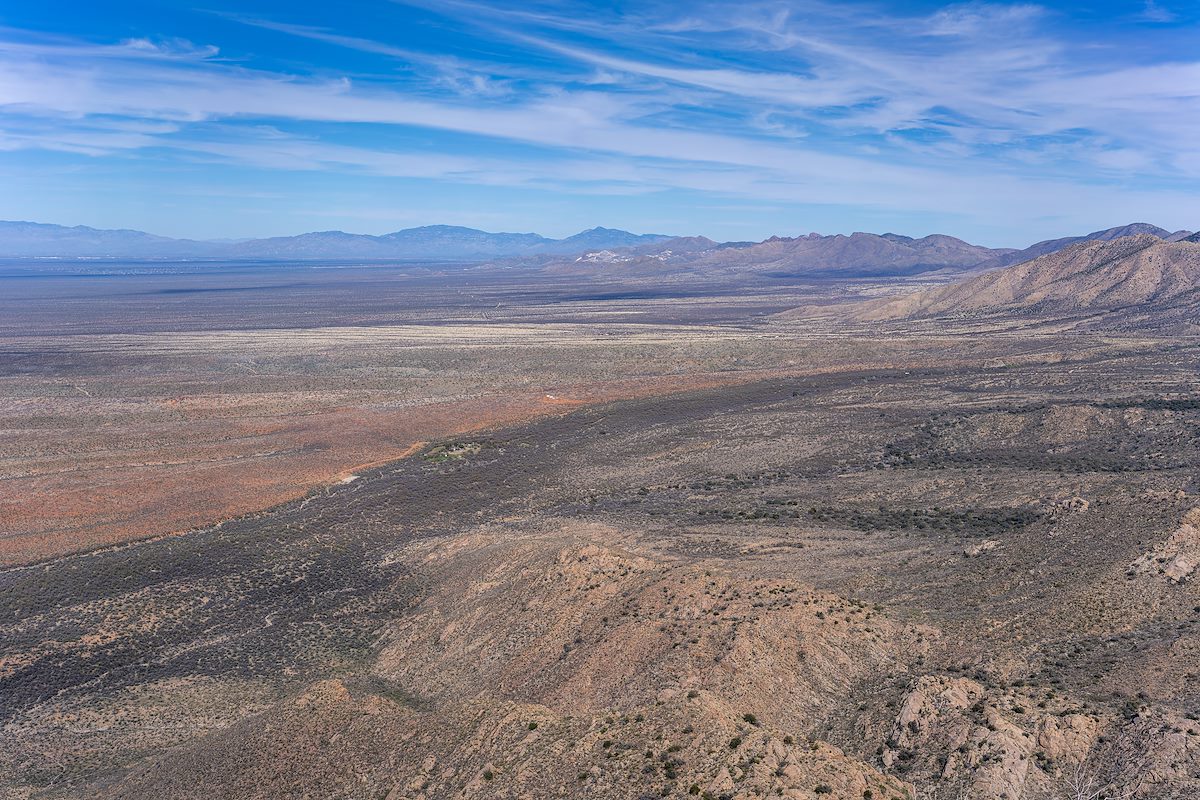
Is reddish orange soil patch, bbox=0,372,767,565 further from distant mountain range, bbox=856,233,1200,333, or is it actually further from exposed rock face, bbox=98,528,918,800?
distant mountain range, bbox=856,233,1200,333

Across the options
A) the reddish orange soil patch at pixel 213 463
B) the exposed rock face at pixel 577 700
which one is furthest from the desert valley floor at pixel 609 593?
the reddish orange soil patch at pixel 213 463

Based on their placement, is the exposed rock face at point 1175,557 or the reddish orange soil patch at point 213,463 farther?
the reddish orange soil patch at point 213,463

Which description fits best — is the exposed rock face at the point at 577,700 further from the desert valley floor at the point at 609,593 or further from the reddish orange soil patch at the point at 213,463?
the reddish orange soil patch at the point at 213,463

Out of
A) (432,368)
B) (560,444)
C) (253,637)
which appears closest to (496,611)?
(253,637)

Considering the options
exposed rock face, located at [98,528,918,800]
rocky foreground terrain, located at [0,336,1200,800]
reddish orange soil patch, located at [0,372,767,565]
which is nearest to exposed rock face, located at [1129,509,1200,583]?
rocky foreground terrain, located at [0,336,1200,800]

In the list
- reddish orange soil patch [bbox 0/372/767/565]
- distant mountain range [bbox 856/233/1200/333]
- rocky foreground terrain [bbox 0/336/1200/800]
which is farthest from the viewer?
distant mountain range [bbox 856/233/1200/333]

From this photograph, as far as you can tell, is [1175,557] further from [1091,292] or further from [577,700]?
[1091,292]

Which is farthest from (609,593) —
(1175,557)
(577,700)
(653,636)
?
(1175,557)
